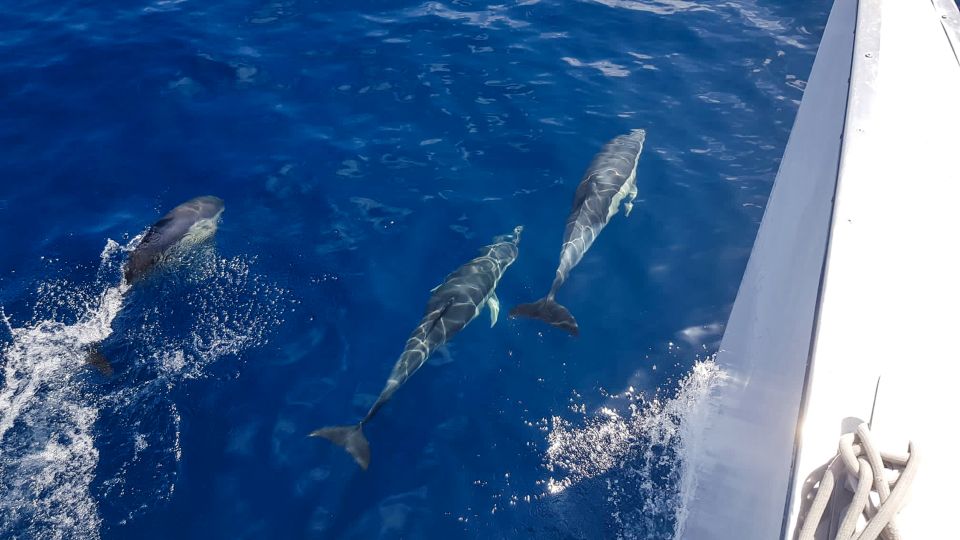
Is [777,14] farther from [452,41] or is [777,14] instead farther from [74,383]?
[74,383]

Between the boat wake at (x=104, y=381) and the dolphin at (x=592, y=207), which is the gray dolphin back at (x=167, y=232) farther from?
the dolphin at (x=592, y=207)

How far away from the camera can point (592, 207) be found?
30.6 feet

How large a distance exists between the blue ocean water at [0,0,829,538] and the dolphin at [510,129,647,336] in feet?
0.91

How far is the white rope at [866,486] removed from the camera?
11.1ft

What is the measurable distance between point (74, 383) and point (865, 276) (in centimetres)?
843

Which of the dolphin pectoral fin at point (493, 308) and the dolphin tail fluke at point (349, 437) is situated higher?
the dolphin pectoral fin at point (493, 308)

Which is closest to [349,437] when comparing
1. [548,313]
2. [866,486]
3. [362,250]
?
[548,313]

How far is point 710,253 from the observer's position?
931 centimetres

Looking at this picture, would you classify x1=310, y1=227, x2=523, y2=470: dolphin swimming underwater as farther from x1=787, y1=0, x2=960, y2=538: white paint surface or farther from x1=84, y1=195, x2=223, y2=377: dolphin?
x1=787, y1=0, x2=960, y2=538: white paint surface

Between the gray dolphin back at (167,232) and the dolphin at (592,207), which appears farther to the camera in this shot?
the gray dolphin back at (167,232)

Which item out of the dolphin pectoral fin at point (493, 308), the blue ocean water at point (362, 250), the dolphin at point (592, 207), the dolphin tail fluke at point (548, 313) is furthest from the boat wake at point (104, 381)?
the dolphin at point (592, 207)

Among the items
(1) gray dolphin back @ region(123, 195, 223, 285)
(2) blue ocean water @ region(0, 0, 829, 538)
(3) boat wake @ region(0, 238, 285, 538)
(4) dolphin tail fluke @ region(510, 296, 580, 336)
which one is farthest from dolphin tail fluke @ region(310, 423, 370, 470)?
(1) gray dolphin back @ region(123, 195, 223, 285)

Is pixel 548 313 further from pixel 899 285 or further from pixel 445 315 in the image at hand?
pixel 899 285

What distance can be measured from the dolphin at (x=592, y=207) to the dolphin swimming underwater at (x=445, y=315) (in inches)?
22.4
